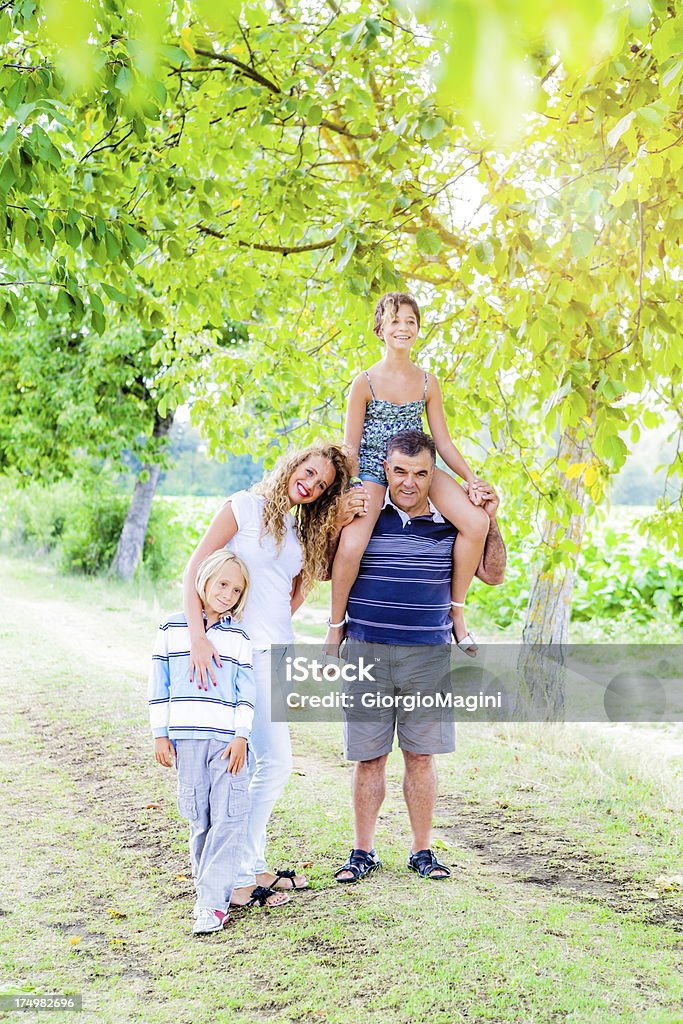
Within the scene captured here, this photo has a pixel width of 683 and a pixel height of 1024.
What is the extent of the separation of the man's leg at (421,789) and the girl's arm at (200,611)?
938 mm

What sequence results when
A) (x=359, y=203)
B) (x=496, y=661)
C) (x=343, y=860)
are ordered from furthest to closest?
(x=496, y=661), (x=359, y=203), (x=343, y=860)

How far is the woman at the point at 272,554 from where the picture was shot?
129 inches

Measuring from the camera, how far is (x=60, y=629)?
10109 mm

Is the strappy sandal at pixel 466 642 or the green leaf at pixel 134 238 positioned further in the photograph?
the strappy sandal at pixel 466 642

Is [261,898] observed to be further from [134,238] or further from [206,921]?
[134,238]

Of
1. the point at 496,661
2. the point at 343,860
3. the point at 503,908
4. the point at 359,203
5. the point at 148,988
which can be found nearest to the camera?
the point at 148,988

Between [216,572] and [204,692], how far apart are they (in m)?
0.40

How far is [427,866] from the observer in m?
3.72

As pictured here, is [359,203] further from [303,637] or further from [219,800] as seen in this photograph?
[303,637]

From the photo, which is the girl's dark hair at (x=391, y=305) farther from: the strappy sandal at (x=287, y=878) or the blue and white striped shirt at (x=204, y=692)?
the strappy sandal at (x=287, y=878)

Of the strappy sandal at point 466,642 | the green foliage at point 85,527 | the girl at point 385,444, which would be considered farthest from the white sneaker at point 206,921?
the green foliage at point 85,527

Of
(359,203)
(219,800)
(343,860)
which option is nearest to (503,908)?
(343,860)

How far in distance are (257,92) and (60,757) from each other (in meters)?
3.92

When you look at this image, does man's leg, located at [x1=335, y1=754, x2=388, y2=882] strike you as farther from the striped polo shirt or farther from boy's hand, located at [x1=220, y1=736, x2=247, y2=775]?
boy's hand, located at [x1=220, y1=736, x2=247, y2=775]
